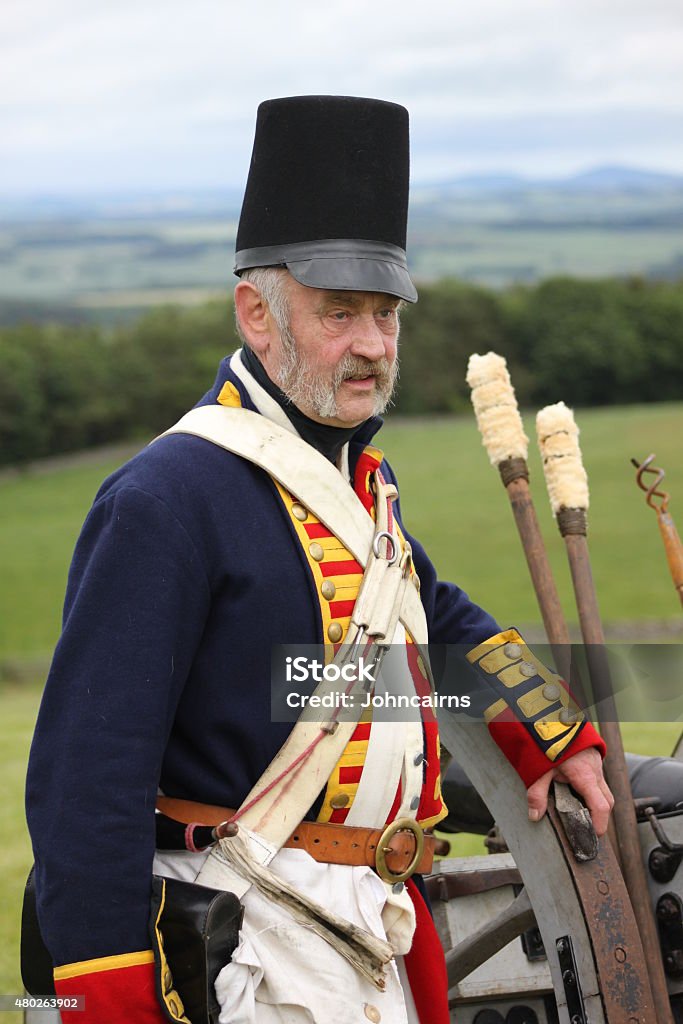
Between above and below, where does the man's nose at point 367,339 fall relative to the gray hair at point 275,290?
below

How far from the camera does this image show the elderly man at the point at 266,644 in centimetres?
208

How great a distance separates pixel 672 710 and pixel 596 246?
6531cm

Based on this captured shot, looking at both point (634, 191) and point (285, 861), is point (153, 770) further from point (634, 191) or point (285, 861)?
point (634, 191)

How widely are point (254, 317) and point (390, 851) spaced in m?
1.02

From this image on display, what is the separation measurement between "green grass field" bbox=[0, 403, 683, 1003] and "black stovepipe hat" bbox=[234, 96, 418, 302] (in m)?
13.4

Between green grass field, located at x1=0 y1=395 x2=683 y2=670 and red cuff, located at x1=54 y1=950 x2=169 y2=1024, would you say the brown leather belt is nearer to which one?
red cuff, located at x1=54 y1=950 x2=169 y2=1024

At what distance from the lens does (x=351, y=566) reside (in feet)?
7.89

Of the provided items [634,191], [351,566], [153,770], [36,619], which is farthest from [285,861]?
[634,191]

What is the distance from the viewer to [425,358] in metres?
28.3

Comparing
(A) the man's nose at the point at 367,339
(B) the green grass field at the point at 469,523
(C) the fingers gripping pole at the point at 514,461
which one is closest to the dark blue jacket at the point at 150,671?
(A) the man's nose at the point at 367,339

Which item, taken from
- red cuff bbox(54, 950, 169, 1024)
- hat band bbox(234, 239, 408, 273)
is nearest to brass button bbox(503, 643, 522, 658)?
hat band bbox(234, 239, 408, 273)

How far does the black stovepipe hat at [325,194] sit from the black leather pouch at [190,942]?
1.09 m

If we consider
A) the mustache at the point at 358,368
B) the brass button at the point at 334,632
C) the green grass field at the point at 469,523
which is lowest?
the brass button at the point at 334,632

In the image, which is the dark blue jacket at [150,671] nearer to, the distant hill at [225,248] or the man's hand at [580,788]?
the man's hand at [580,788]
